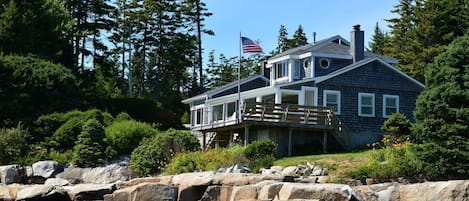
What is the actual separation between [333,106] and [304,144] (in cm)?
296

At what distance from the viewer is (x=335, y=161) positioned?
27.2 m

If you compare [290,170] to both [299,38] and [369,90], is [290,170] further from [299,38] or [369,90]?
[299,38]

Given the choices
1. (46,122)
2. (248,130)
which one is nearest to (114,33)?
(46,122)

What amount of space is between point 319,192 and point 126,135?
23785 millimetres

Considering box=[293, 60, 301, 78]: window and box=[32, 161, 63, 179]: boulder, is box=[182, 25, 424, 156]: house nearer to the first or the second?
box=[293, 60, 301, 78]: window

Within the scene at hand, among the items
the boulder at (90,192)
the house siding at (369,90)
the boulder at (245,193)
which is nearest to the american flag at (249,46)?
the house siding at (369,90)

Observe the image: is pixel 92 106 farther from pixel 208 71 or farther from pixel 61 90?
pixel 208 71

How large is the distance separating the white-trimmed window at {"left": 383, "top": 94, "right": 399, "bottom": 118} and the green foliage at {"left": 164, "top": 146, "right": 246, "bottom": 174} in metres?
10.9

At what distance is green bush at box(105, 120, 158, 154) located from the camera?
34.3m

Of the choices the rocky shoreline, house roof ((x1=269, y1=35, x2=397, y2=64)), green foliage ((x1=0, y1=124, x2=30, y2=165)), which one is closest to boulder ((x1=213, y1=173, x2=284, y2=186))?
the rocky shoreline

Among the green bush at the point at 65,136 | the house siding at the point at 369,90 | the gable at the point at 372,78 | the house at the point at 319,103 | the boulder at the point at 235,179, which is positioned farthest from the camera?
the gable at the point at 372,78

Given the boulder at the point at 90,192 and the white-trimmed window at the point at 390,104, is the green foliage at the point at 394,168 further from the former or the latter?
the white-trimmed window at the point at 390,104

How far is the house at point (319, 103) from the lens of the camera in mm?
32812

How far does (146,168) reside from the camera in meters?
29.3
